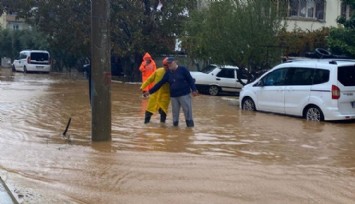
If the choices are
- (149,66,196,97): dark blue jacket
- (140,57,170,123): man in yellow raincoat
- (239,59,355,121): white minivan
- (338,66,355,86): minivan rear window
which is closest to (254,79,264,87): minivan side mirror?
(239,59,355,121): white minivan

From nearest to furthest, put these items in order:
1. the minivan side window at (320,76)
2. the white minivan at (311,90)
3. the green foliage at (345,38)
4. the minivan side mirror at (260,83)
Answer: the white minivan at (311,90) → the minivan side window at (320,76) → the minivan side mirror at (260,83) → the green foliage at (345,38)

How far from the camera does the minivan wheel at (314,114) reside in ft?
52.6

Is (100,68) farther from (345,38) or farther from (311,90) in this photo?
(345,38)

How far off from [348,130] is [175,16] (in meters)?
20.8

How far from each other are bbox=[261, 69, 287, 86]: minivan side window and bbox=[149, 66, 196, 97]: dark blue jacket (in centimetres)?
458

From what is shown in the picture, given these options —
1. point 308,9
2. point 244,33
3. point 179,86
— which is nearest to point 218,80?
point 244,33

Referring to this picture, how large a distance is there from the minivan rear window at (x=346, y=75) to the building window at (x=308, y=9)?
67.8 feet

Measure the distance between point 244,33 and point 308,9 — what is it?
664 inches

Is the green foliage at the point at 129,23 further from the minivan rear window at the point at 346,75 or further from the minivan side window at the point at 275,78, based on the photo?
the minivan rear window at the point at 346,75

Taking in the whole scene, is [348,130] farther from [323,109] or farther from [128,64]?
[128,64]

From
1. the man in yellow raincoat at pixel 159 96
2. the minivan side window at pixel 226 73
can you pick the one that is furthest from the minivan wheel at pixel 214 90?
the man in yellow raincoat at pixel 159 96

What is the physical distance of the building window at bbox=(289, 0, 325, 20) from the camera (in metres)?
36.4

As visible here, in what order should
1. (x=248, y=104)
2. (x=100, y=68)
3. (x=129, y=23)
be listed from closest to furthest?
(x=100, y=68)
(x=248, y=104)
(x=129, y=23)

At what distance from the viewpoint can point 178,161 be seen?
384 inches
